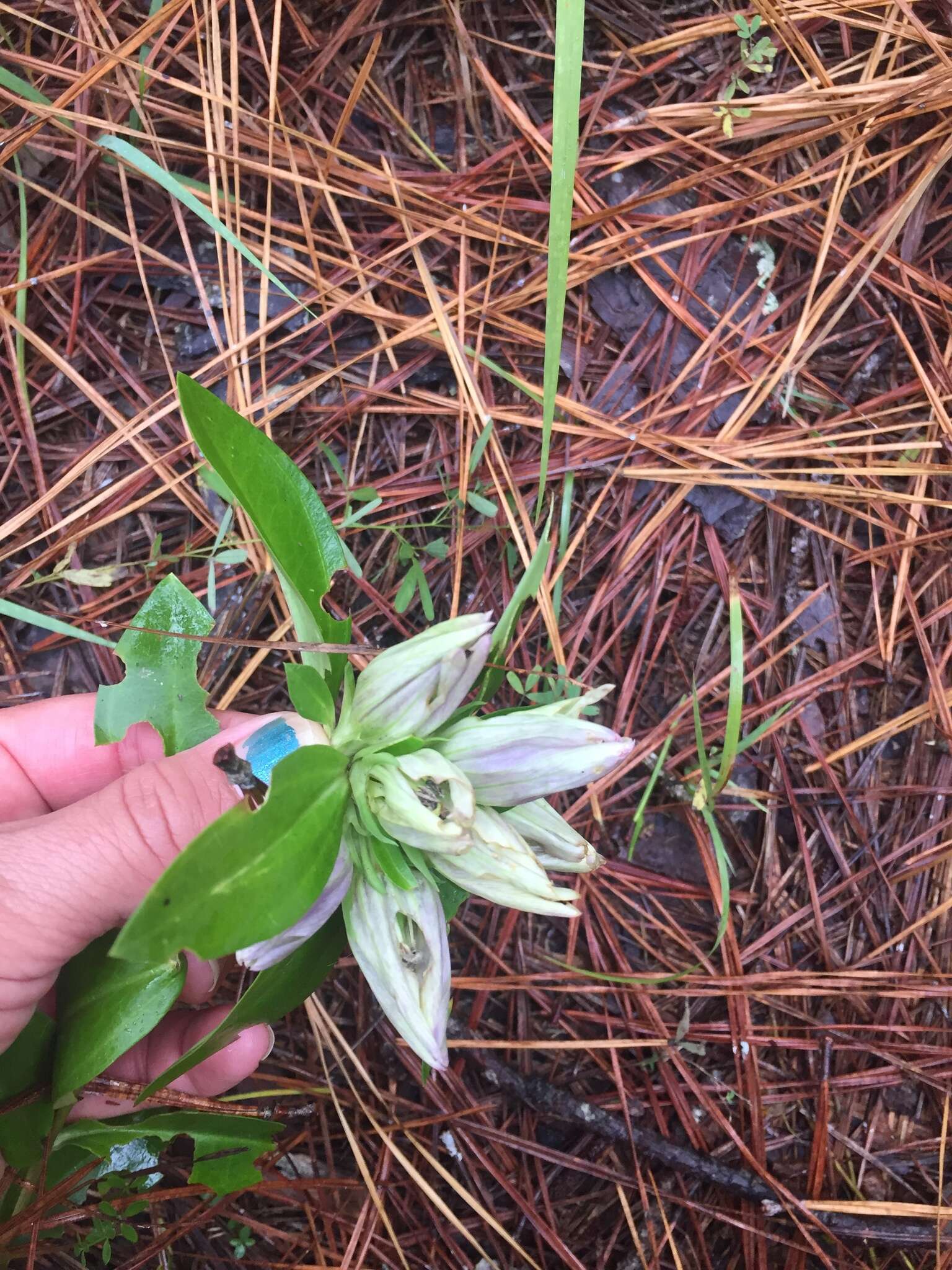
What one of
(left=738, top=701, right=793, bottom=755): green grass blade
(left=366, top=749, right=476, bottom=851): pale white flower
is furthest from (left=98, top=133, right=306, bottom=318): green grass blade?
(left=738, top=701, right=793, bottom=755): green grass blade

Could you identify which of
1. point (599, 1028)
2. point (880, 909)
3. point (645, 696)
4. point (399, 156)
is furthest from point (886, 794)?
point (399, 156)

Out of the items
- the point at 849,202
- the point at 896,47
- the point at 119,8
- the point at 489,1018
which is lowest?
the point at 489,1018

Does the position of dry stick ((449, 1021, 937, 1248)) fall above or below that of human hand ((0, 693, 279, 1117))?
below

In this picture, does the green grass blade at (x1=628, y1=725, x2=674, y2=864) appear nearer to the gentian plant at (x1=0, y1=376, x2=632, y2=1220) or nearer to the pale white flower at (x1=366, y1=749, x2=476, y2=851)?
the gentian plant at (x1=0, y1=376, x2=632, y2=1220)

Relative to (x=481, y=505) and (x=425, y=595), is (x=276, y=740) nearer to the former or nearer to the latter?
(x=425, y=595)

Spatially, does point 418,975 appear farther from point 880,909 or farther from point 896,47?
point 896,47

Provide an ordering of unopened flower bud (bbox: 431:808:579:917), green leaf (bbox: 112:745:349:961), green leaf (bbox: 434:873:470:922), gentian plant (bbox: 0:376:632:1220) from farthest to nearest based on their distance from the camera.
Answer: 1. green leaf (bbox: 434:873:470:922)
2. unopened flower bud (bbox: 431:808:579:917)
3. gentian plant (bbox: 0:376:632:1220)
4. green leaf (bbox: 112:745:349:961)

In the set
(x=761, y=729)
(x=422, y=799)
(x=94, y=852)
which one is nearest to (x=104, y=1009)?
(x=94, y=852)
